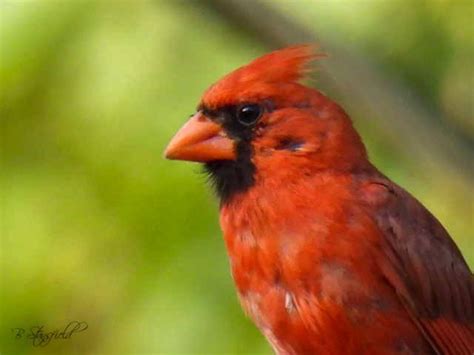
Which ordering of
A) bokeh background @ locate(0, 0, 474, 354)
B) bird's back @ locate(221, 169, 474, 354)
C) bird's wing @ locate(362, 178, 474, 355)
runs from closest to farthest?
bird's back @ locate(221, 169, 474, 354), bird's wing @ locate(362, 178, 474, 355), bokeh background @ locate(0, 0, 474, 354)

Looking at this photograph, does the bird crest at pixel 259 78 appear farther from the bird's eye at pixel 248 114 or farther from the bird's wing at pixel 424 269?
the bird's wing at pixel 424 269

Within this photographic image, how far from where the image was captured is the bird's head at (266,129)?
6.27m

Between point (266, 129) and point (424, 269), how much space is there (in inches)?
24.0

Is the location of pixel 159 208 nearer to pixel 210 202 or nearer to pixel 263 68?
pixel 210 202

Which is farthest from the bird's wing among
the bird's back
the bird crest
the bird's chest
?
the bird crest

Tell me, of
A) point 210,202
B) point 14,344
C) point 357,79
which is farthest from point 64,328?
point 357,79

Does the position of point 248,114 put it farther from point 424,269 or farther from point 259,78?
point 424,269

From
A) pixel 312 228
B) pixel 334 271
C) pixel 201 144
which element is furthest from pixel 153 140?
pixel 334 271

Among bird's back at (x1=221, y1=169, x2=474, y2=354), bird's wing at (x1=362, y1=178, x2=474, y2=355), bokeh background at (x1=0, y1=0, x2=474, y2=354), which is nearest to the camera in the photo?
bird's back at (x1=221, y1=169, x2=474, y2=354)

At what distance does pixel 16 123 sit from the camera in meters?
7.35

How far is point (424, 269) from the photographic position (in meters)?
6.41

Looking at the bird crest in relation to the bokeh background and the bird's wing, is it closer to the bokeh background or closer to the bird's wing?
the bird's wing

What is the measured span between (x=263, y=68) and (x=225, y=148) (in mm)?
256

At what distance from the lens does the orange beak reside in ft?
20.7
